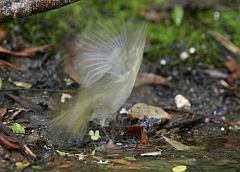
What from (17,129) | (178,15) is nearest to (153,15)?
(178,15)

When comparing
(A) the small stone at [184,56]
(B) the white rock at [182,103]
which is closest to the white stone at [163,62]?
(A) the small stone at [184,56]

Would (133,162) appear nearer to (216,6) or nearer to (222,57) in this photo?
(222,57)

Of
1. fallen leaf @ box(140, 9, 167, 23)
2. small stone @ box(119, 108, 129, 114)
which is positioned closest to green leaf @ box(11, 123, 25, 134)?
small stone @ box(119, 108, 129, 114)

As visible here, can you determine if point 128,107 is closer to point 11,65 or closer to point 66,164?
point 11,65

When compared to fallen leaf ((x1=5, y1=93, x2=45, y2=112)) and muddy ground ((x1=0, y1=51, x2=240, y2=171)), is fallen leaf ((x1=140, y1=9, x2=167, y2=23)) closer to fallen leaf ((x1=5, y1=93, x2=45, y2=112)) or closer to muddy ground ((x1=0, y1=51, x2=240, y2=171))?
muddy ground ((x1=0, y1=51, x2=240, y2=171))

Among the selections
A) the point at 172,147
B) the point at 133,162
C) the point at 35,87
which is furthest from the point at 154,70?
the point at 133,162

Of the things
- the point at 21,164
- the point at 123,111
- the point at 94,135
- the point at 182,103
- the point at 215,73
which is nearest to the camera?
the point at 21,164
